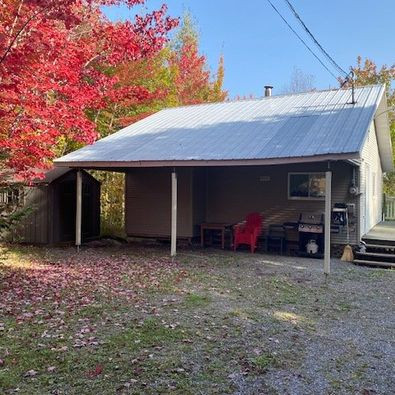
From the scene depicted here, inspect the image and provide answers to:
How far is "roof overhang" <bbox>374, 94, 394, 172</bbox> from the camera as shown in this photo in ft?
41.3

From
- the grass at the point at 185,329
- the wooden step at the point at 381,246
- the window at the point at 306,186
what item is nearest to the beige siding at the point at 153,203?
the window at the point at 306,186

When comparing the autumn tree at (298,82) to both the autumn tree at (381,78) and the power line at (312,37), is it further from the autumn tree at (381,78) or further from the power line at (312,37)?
the power line at (312,37)

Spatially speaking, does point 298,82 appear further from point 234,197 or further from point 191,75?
point 234,197

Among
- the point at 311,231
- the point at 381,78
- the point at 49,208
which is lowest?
the point at 311,231

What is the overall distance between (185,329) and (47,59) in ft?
21.4

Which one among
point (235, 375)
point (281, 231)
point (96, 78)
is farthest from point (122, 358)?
point (96, 78)

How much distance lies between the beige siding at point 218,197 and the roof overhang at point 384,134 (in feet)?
10.5

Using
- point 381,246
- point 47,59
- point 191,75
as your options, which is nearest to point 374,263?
point 381,246

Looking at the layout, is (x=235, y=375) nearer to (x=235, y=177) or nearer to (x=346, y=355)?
(x=346, y=355)

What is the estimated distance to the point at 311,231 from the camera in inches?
401

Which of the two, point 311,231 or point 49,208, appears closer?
point 311,231

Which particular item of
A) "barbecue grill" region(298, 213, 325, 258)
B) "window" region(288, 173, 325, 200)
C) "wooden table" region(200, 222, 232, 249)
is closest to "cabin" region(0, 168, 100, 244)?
"wooden table" region(200, 222, 232, 249)

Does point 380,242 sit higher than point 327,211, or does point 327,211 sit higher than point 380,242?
point 327,211

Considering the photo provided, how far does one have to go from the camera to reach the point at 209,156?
907 cm
